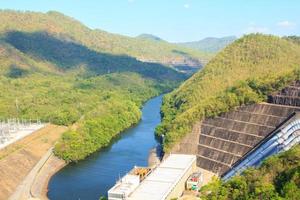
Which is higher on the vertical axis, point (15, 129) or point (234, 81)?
point (234, 81)

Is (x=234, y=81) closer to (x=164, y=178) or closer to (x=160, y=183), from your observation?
(x=164, y=178)

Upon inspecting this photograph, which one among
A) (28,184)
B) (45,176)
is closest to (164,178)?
(28,184)

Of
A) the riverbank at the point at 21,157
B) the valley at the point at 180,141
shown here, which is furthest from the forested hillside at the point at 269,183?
the riverbank at the point at 21,157

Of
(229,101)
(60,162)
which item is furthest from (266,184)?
(60,162)

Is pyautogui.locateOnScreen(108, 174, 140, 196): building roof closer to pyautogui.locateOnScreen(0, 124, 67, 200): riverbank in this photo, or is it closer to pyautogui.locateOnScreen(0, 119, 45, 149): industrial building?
pyautogui.locateOnScreen(0, 124, 67, 200): riverbank

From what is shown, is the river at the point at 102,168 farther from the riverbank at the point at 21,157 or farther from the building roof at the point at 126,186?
the building roof at the point at 126,186

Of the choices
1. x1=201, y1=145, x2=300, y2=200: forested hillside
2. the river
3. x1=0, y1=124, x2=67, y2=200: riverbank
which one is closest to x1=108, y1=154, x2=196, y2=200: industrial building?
x1=201, y1=145, x2=300, y2=200: forested hillside
